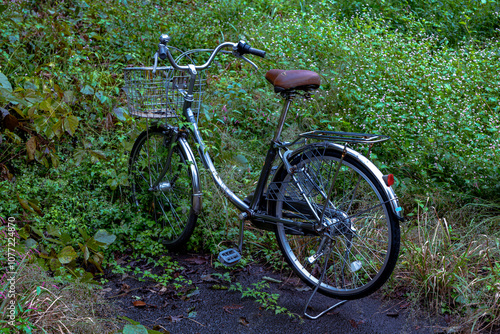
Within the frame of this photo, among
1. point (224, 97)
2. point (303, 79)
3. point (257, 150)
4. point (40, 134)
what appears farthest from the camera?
point (224, 97)

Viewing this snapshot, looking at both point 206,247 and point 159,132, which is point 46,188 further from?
point 206,247

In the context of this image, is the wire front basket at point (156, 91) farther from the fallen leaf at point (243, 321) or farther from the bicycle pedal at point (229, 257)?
the fallen leaf at point (243, 321)

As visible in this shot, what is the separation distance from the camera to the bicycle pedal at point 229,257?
3.16m

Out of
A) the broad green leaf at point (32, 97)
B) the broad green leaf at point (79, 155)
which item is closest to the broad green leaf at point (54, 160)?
the broad green leaf at point (79, 155)

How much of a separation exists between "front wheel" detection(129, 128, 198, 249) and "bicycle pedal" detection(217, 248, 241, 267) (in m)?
0.37

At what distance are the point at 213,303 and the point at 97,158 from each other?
1.69 metres

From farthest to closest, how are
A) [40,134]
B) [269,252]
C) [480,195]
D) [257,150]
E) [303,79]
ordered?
[257,150] < [40,134] < [480,195] < [269,252] < [303,79]

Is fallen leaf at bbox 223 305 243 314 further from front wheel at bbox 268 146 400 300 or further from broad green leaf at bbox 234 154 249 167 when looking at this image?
broad green leaf at bbox 234 154 249 167

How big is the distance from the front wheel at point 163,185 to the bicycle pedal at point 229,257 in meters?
0.37

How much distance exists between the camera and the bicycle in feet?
8.98

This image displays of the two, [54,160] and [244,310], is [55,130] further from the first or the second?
[244,310]

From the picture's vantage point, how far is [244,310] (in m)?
2.98

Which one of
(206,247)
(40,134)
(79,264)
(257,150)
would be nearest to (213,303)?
(206,247)

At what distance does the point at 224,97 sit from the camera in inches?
196
